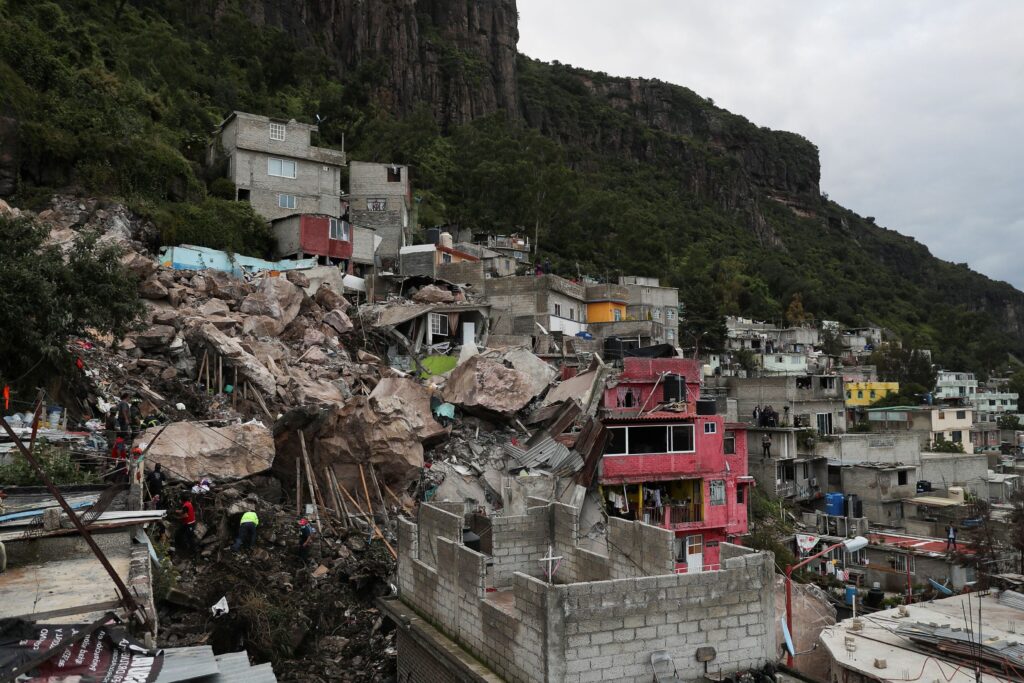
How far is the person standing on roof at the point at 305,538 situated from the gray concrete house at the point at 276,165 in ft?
79.3

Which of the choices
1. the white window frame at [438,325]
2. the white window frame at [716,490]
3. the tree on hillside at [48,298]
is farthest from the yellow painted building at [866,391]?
the tree on hillside at [48,298]

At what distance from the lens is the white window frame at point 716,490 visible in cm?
2094

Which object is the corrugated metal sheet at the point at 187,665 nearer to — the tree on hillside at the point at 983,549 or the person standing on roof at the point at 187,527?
the person standing on roof at the point at 187,527

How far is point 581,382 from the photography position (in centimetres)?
2323

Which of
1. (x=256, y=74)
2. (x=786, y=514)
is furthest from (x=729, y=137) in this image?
(x=786, y=514)

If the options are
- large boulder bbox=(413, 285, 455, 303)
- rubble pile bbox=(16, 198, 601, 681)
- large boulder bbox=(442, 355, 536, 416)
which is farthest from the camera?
large boulder bbox=(413, 285, 455, 303)

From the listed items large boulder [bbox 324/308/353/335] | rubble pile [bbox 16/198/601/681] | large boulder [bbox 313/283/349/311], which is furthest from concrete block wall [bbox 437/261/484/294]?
large boulder [bbox 324/308/353/335]

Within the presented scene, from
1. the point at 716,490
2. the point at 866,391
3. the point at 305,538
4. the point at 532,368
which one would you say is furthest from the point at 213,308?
the point at 866,391

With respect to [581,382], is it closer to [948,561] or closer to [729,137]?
[948,561]

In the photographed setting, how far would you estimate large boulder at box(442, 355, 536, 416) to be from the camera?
73.9 feet

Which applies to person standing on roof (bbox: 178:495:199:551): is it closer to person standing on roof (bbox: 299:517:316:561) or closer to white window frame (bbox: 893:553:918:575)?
person standing on roof (bbox: 299:517:316:561)

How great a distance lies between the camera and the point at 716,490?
21.1 meters

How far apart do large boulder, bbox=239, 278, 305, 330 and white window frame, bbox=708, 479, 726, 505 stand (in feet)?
46.0

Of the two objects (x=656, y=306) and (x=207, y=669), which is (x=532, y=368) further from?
(x=656, y=306)
